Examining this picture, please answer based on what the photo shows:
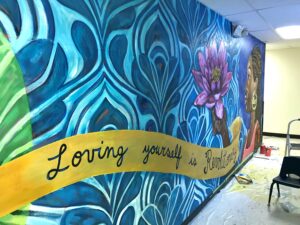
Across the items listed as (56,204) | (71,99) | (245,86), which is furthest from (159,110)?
(245,86)

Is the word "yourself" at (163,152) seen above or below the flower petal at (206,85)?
below

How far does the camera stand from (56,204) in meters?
1.42

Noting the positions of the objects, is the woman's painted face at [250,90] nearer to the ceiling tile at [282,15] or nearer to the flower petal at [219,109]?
the ceiling tile at [282,15]

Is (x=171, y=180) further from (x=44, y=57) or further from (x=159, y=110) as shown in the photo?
(x=44, y=57)

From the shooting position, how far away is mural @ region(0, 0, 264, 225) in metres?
1.22

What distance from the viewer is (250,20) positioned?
3.45 meters

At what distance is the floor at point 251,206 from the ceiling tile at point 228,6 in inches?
88.5

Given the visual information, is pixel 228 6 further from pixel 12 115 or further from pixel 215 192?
pixel 12 115

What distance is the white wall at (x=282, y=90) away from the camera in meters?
7.19

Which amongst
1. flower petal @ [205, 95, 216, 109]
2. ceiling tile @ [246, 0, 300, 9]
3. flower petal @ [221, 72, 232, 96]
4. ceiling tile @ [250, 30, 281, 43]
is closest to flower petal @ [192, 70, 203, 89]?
flower petal @ [205, 95, 216, 109]

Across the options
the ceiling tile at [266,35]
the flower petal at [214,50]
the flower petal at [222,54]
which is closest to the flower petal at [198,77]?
the flower petal at [214,50]

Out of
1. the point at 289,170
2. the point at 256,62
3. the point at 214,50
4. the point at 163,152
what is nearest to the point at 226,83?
the point at 214,50

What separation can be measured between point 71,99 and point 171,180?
1386 millimetres

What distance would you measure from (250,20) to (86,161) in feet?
9.38
